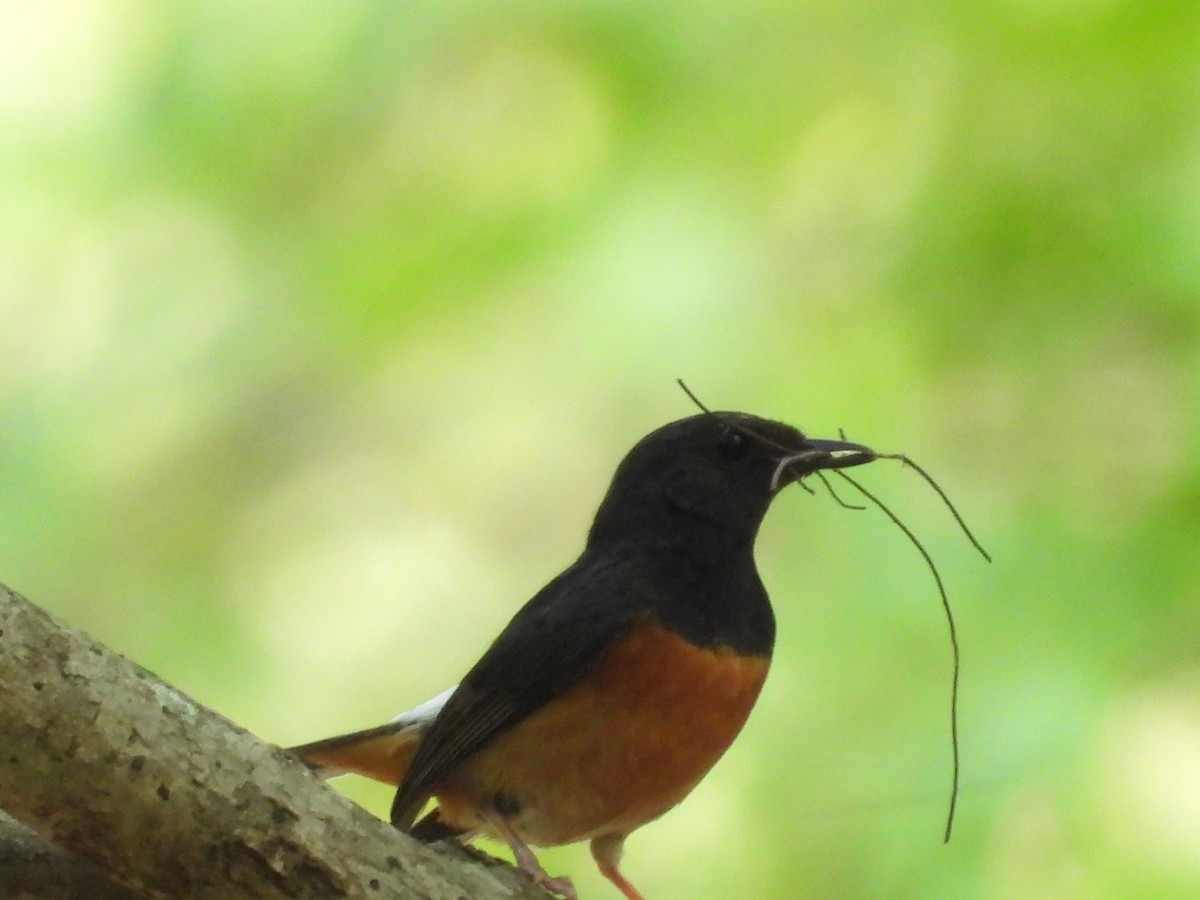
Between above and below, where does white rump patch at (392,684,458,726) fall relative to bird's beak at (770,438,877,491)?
below

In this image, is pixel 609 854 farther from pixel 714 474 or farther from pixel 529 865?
pixel 714 474

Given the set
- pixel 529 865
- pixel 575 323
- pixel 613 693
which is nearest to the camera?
pixel 529 865

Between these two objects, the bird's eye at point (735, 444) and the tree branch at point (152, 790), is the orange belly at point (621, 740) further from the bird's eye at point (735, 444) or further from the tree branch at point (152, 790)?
the tree branch at point (152, 790)

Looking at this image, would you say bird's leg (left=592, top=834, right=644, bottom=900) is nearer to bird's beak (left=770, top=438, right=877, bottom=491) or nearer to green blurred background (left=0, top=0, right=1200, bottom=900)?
bird's beak (left=770, top=438, right=877, bottom=491)

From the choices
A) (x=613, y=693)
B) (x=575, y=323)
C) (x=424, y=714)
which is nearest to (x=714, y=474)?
(x=613, y=693)

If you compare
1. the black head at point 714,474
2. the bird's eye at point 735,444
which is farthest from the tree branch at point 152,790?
the bird's eye at point 735,444

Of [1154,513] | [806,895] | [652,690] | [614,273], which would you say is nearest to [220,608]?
[614,273]

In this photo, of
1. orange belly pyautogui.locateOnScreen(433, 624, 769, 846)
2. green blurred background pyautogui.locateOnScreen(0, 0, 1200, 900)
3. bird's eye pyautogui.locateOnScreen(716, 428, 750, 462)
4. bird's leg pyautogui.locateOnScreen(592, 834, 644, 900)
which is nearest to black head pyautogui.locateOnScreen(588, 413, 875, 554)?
bird's eye pyautogui.locateOnScreen(716, 428, 750, 462)

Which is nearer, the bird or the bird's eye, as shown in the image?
the bird
